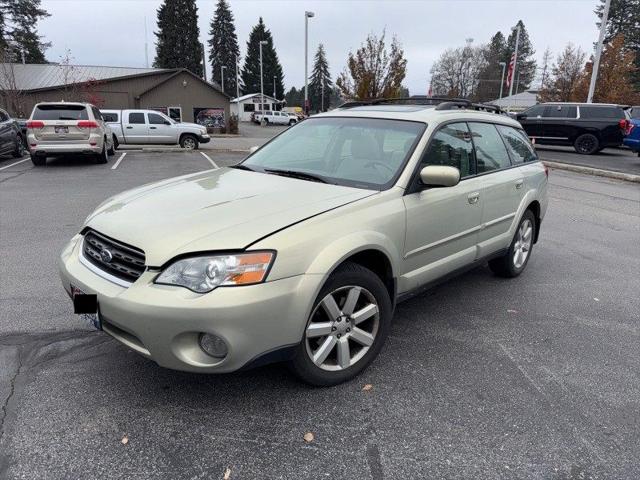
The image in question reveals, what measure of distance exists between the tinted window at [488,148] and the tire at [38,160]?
40.5 feet

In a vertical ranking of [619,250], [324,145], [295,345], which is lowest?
[619,250]

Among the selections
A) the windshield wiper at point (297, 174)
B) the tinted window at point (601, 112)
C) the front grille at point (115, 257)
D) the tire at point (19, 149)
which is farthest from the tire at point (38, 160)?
the tinted window at point (601, 112)

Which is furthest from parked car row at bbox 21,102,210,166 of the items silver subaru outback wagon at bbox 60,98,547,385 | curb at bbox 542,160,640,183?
curb at bbox 542,160,640,183

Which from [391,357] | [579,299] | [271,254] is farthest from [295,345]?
[579,299]

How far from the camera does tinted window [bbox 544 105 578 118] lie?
19.4 m

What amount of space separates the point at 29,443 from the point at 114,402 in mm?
451

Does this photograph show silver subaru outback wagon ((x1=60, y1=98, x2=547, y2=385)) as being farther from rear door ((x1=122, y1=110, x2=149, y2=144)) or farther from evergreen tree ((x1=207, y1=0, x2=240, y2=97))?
evergreen tree ((x1=207, y1=0, x2=240, y2=97))

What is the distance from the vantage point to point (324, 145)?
398 centimetres

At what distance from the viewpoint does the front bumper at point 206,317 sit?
7.74ft

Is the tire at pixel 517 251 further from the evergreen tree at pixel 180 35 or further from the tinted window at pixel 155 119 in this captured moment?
the evergreen tree at pixel 180 35

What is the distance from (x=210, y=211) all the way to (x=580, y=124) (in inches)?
796

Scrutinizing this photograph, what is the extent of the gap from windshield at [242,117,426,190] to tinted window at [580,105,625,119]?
18.4 metres

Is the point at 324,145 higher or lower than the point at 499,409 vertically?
higher

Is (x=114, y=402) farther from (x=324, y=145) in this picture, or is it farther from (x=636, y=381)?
(x=636, y=381)
